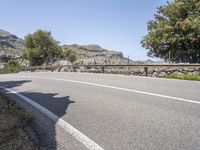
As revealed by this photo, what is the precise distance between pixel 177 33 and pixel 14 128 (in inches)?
917

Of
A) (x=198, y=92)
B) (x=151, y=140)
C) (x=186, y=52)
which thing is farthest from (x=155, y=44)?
(x=151, y=140)

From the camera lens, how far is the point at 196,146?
4090 millimetres

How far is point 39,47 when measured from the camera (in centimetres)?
6412

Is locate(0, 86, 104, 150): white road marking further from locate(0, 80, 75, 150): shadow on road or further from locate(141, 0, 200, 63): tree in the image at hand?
locate(141, 0, 200, 63): tree

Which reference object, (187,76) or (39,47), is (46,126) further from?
(39,47)

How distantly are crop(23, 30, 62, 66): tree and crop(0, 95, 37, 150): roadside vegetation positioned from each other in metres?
57.5

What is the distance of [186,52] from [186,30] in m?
3.31

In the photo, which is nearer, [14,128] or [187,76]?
[14,128]

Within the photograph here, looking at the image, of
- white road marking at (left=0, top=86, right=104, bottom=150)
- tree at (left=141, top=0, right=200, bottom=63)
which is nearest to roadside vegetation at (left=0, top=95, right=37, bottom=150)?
white road marking at (left=0, top=86, right=104, bottom=150)

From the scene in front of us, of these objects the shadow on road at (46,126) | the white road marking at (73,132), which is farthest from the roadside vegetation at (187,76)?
the white road marking at (73,132)

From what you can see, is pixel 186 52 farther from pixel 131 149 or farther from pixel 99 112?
pixel 131 149

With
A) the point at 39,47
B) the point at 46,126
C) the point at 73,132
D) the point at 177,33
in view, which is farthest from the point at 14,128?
the point at 39,47

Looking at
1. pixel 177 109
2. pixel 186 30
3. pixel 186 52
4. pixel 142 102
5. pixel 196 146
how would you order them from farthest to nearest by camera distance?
pixel 186 52 < pixel 186 30 < pixel 142 102 < pixel 177 109 < pixel 196 146

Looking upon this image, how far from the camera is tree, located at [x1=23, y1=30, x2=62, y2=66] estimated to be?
6365cm
